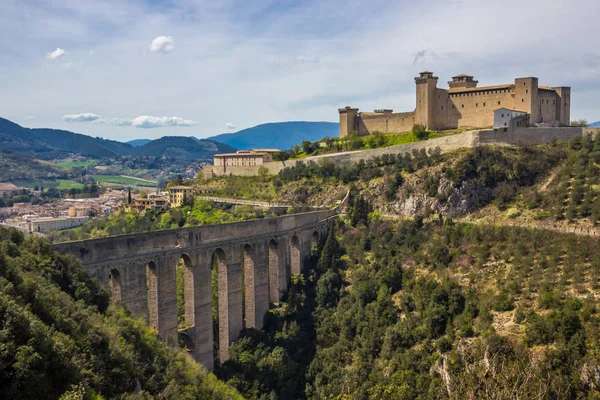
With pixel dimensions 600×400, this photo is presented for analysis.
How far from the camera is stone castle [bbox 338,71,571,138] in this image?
129 feet

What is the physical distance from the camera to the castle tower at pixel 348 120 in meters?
50.2

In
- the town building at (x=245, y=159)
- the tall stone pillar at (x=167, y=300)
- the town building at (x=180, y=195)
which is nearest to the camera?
the tall stone pillar at (x=167, y=300)

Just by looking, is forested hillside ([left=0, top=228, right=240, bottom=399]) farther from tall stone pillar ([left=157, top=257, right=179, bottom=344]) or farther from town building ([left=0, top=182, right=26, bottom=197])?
town building ([left=0, top=182, right=26, bottom=197])

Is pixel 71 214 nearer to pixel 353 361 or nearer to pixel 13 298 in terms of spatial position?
pixel 353 361

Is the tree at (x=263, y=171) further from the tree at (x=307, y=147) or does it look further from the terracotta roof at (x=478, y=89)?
the terracotta roof at (x=478, y=89)

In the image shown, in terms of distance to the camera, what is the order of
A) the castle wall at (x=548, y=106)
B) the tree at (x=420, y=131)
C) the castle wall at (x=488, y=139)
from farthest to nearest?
the tree at (x=420, y=131), the castle wall at (x=548, y=106), the castle wall at (x=488, y=139)

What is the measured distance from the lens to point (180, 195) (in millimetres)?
50125

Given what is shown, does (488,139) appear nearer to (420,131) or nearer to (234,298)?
(420,131)

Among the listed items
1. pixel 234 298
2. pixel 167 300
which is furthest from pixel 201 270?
pixel 234 298

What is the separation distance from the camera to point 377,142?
4475cm

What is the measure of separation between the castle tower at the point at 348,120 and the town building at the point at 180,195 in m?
14.0

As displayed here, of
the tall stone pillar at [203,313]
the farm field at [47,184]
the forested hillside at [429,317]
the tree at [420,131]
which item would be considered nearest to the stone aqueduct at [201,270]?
the tall stone pillar at [203,313]

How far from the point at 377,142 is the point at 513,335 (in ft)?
82.9

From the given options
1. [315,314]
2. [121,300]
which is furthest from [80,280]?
[315,314]
